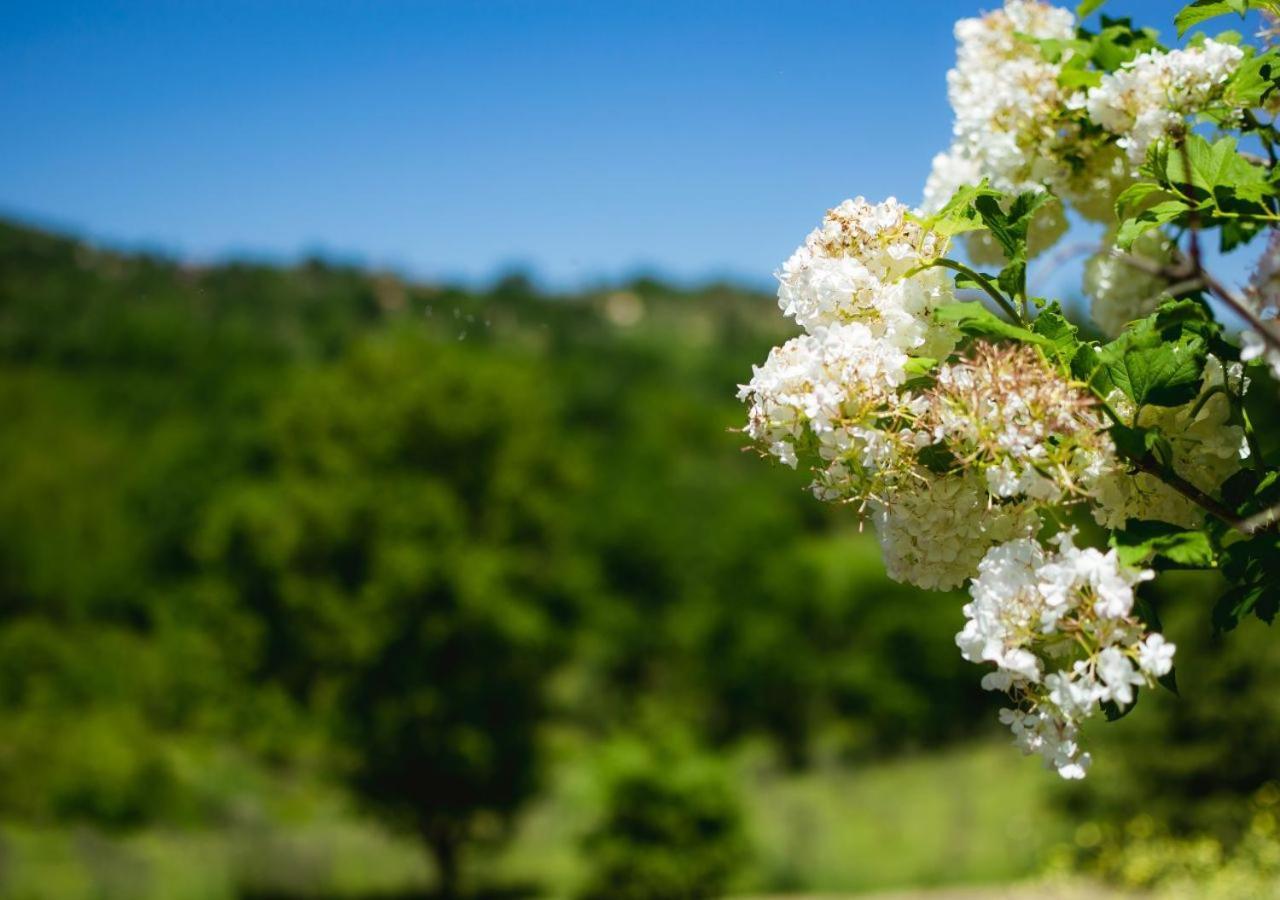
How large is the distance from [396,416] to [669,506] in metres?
18.2

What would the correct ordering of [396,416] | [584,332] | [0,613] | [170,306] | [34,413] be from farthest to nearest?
[584,332], [170,306], [34,413], [0,613], [396,416]

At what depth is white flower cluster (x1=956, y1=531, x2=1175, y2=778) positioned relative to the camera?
1.43 meters

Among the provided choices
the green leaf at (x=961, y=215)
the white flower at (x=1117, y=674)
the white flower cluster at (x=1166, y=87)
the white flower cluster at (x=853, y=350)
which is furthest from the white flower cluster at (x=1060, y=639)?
the white flower cluster at (x=1166, y=87)

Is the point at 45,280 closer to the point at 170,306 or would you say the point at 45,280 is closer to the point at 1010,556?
the point at 170,306

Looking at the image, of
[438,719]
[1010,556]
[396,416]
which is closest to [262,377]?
[396,416]

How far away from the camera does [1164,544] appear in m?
1.51

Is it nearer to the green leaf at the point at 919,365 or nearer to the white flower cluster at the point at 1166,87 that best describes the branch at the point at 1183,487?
the green leaf at the point at 919,365

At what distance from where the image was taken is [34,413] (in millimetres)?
42938

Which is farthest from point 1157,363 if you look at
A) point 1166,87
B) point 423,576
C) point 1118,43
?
point 423,576

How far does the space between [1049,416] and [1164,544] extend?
0.22 metres

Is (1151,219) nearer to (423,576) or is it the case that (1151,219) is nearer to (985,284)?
(985,284)

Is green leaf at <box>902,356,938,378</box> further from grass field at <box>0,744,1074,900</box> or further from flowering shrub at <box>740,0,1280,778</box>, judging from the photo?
grass field at <box>0,744,1074,900</box>

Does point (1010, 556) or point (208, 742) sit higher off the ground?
point (208, 742)

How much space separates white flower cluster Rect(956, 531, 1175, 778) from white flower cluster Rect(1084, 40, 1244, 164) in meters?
0.87
